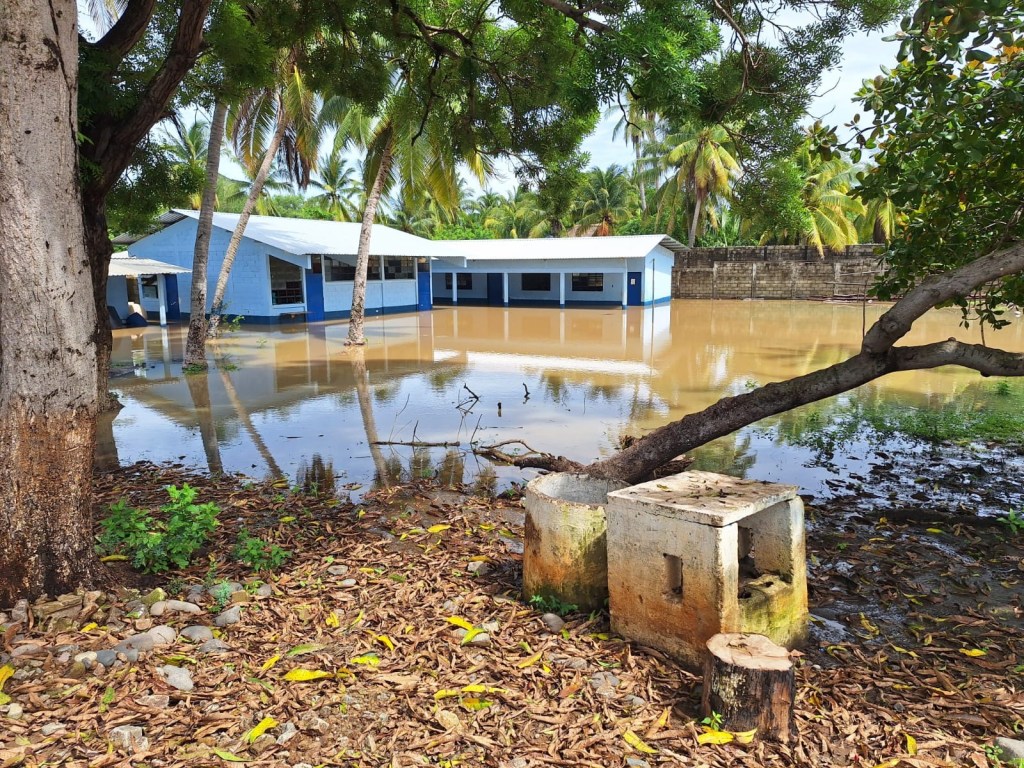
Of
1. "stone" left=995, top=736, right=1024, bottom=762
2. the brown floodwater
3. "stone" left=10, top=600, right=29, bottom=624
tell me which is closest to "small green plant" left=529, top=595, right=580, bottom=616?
"stone" left=995, top=736, right=1024, bottom=762

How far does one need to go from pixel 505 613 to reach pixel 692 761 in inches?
60.9

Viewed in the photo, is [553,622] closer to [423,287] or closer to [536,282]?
[423,287]

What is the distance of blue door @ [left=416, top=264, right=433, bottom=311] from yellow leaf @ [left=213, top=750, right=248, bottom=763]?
29.9 meters

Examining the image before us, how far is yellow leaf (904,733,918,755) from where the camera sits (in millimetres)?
3113

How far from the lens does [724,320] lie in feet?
87.2

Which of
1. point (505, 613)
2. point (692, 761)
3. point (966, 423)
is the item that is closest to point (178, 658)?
point (505, 613)

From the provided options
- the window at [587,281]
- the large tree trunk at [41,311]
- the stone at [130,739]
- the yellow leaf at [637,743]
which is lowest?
the yellow leaf at [637,743]

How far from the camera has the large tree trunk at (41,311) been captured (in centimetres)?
372

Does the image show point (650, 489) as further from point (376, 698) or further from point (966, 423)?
point (966, 423)

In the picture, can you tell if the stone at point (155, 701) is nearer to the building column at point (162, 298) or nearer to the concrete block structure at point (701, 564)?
the concrete block structure at point (701, 564)

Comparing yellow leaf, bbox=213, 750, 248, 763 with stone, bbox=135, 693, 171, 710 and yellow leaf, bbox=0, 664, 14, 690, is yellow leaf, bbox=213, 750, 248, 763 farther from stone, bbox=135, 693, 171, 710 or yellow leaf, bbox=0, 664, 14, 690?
yellow leaf, bbox=0, 664, 14, 690

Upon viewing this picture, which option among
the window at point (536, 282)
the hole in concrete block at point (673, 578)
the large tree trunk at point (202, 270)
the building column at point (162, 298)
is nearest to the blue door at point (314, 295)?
the building column at point (162, 298)

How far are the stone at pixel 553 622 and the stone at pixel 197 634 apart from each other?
1.84 metres

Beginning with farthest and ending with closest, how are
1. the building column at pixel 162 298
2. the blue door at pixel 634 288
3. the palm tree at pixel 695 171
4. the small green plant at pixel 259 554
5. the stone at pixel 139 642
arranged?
the palm tree at pixel 695 171 → the blue door at pixel 634 288 → the building column at pixel 162 298 → the small green plant at pixel 259 554 → the stone at pixel 139 642
